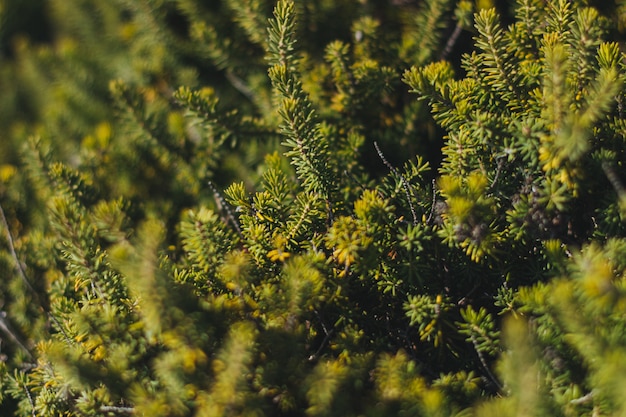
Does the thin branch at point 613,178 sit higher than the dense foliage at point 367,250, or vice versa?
the thin branch at point 613,178

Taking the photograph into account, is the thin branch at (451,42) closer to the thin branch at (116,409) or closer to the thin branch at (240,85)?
the thin branch at (240,85)

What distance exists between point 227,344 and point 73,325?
0.36 m

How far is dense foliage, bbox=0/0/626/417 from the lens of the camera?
761 millimetres

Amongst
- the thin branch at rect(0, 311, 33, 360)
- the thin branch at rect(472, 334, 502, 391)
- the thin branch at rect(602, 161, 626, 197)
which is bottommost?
the thin branch at rect(0, 311, 33, 360)

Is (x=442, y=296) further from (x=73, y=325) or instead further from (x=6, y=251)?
(x=6, y=251)

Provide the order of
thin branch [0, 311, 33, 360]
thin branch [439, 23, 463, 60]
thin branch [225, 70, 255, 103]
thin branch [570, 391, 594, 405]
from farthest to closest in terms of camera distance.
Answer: thin branch [225, 70, 255, 103], thin branch [439, 23, 463, 60], thin branch [0, 311, 33, 360], thin branch [570, 391, 594, 405]

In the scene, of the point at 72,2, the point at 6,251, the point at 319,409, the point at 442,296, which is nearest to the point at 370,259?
Answer: the point at 442,296

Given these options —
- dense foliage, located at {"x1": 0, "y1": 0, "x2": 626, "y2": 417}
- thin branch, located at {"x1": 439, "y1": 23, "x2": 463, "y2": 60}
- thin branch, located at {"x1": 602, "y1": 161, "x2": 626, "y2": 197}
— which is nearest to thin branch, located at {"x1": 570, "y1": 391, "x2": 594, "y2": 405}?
dense foliage, located at {"x1": 0, "y1": 0, "x2": 626, "y2": 417}

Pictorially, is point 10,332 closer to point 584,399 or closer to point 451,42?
point 584,399

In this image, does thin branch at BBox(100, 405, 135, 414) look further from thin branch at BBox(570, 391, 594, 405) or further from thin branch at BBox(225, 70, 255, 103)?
thin branch at BBox(225, 70, 255, 103)

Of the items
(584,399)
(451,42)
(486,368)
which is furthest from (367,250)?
(451,42)

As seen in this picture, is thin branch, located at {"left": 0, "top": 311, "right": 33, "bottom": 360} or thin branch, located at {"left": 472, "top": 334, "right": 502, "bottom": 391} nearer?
thin branch, located at {"left": 472, "top": 334, "right": 502, "bottom": 391}

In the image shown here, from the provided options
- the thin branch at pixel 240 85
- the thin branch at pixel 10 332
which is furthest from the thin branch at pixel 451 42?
the thin branch at pixel 10 332

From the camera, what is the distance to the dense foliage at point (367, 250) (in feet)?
2.50
